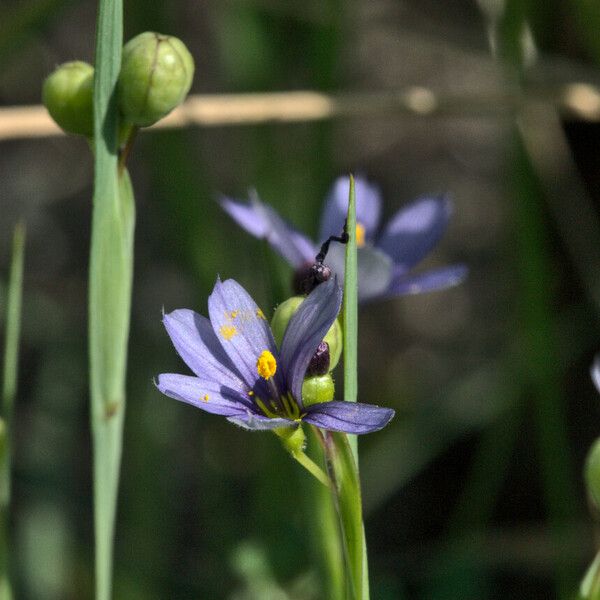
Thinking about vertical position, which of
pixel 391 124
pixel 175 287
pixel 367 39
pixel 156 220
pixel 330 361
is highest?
pixel 367 39

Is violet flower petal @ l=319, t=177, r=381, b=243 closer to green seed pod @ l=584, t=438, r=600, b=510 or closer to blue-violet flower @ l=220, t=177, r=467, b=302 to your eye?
blue-violet flower @ l=220, t=177, r=467, b=302

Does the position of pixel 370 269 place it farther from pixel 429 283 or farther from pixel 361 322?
pixel 361 322

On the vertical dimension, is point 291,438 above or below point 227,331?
below

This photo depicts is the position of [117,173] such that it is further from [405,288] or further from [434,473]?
[434,473]

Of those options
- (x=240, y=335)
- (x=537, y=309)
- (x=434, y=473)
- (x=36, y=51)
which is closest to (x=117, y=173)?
(x=240, y=335)

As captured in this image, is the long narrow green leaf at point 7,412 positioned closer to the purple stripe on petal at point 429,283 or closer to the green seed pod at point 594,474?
the purple stripe on petal at point 429,283

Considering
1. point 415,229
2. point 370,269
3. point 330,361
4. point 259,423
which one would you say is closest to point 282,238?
point 370,269

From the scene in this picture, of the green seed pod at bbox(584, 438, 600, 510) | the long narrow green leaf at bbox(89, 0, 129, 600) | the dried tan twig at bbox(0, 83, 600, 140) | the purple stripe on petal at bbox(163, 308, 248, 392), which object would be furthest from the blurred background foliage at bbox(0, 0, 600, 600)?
the green seed pod at bbox(584, 438, 600, 510)
